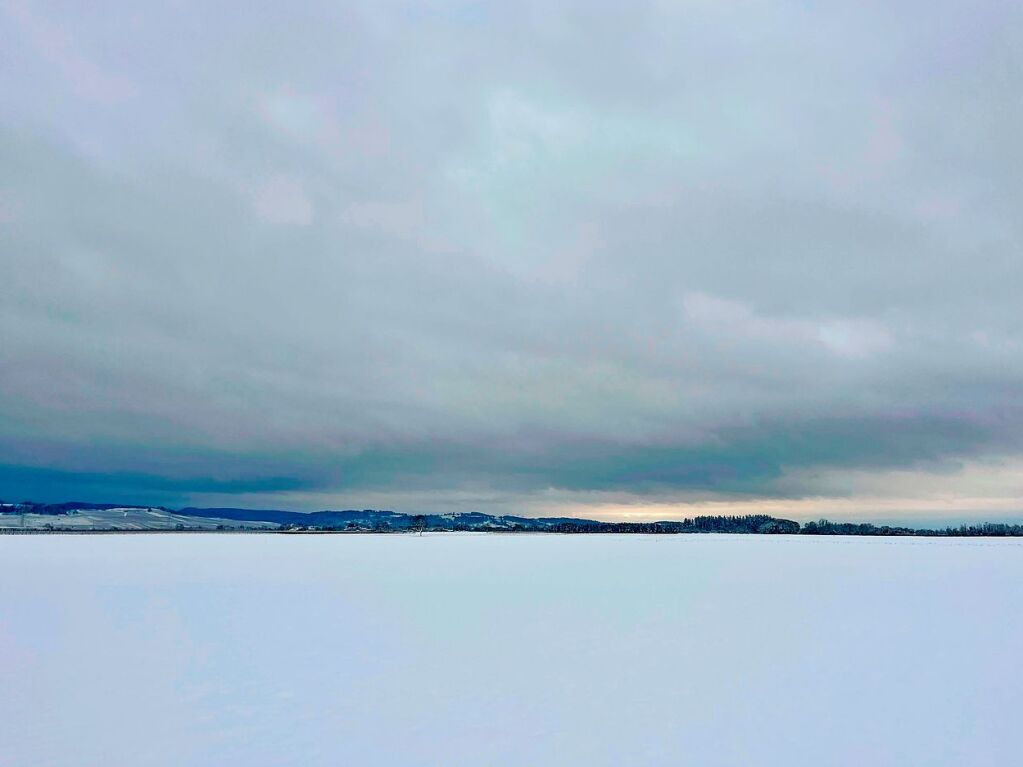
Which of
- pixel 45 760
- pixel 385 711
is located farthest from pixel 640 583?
pixel 45 760

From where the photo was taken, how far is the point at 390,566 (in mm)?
46281

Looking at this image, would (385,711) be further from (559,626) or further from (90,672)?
(559,626)

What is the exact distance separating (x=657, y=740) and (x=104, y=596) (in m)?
24.7

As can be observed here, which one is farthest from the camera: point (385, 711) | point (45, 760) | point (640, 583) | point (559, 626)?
point (640, 583)

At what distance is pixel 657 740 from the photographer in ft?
36.9

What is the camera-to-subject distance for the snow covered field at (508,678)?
1088 centimetres

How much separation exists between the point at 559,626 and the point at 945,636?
10017 mm

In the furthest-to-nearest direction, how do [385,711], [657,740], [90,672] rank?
[90,672]
[385,711]
[657,740]

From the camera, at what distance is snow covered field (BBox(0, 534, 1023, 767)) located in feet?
35.7

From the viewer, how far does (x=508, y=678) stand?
14977 millimetres

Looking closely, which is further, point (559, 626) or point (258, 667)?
point (559, 626)

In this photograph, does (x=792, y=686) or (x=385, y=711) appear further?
(x=792, y=686)

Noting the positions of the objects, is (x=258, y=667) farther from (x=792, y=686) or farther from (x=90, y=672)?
(x=792, y=686)

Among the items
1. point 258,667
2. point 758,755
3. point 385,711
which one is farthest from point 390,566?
point 758,755
